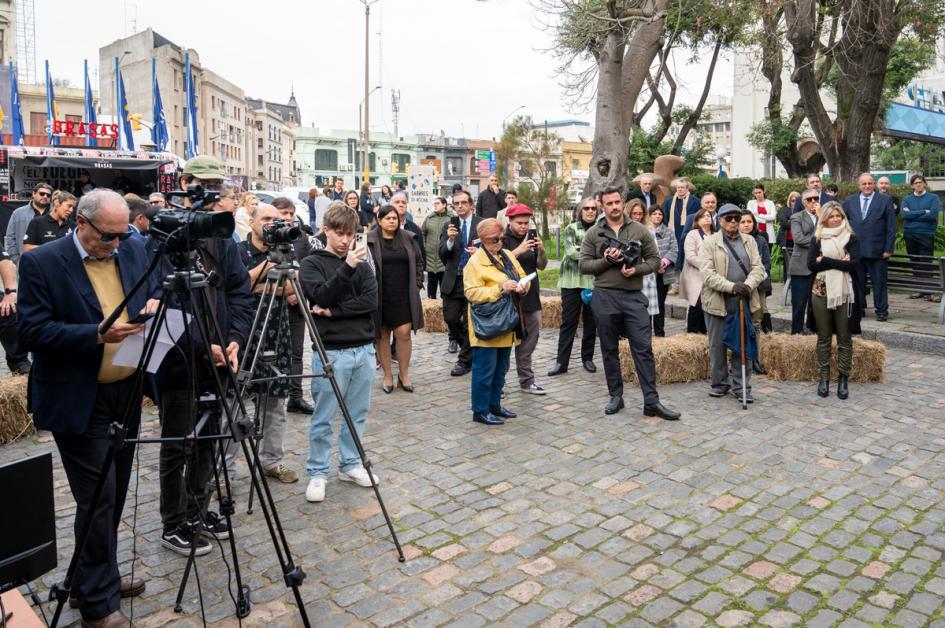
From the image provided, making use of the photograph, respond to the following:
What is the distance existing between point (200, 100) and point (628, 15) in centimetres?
7011

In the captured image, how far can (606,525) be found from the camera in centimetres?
495

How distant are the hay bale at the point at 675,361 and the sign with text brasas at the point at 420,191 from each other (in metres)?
12.4

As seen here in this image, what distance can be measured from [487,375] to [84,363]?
152 inches

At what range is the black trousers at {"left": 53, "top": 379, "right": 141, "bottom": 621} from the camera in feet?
12.3

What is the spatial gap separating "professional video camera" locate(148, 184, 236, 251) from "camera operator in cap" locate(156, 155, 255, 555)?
27.1 inches

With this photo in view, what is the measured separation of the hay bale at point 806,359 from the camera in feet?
27.6

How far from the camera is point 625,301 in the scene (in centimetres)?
738

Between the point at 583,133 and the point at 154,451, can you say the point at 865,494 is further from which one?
the point at 583,133

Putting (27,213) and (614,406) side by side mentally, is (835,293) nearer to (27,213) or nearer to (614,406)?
(614,406)

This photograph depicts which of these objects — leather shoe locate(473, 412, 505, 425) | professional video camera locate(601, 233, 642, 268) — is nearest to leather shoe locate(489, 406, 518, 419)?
leather shoe locate(473, 412, 505, 425)

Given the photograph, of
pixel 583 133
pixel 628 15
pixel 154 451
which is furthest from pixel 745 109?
pixel 154 451

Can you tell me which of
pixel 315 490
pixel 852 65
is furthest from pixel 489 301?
pixel 852 65

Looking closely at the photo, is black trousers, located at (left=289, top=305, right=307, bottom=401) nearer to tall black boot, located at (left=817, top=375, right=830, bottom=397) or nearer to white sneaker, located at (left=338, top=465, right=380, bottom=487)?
white sneaker, located at (left=338, top=465, right=380, bottom=487)

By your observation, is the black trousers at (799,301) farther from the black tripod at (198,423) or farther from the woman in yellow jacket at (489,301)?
the black tripod at (198,423)
